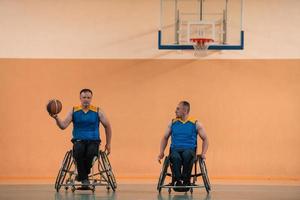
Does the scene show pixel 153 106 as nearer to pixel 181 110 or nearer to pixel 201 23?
pixel 201 23

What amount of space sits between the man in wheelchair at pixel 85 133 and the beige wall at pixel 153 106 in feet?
10.9

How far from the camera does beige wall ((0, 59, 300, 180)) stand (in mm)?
13672

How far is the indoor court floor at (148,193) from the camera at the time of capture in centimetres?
966

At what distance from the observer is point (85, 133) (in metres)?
10.3

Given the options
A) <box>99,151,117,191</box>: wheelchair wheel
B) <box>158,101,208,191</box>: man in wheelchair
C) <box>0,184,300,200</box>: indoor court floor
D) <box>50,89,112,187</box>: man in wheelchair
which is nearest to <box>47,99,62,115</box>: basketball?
<box>50,89,112,187</box>: man in wheelchair

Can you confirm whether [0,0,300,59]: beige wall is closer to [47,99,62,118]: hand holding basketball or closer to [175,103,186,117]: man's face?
[175,103,186,117]: man's face

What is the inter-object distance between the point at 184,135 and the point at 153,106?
3350 millimetres

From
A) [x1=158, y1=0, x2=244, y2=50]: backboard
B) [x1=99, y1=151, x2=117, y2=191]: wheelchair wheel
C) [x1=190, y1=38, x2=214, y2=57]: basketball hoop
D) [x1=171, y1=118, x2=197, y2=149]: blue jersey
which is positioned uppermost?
[x1=158, y1=0, x2=244, y2=50]: backboard

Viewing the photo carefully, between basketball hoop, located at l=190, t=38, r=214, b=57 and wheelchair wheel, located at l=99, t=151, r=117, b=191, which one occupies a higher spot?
basketball hoop, located at l=190, t=38, r=214, b=57

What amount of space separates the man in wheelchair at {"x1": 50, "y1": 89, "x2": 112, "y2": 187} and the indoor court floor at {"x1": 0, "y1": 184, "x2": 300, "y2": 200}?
37 centimetres

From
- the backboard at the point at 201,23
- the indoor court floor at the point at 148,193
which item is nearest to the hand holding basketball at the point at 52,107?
the indoor court floor at the point at 148,193

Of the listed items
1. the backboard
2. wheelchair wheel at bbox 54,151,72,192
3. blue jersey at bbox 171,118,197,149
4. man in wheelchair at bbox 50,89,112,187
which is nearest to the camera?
man in wheelchair at bbox 50,89,112,187

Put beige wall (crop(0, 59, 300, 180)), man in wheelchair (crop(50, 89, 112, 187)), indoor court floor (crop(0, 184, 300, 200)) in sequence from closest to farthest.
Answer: indoor court floor (crop(0, 184, 300, 200)) → man in wheelchair (crop(50, 89, 112, 187)) → beige wall (crop(0, 59, 300, 180))

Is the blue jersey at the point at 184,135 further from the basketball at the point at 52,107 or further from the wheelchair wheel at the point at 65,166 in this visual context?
the basketball at the point at 52,107
